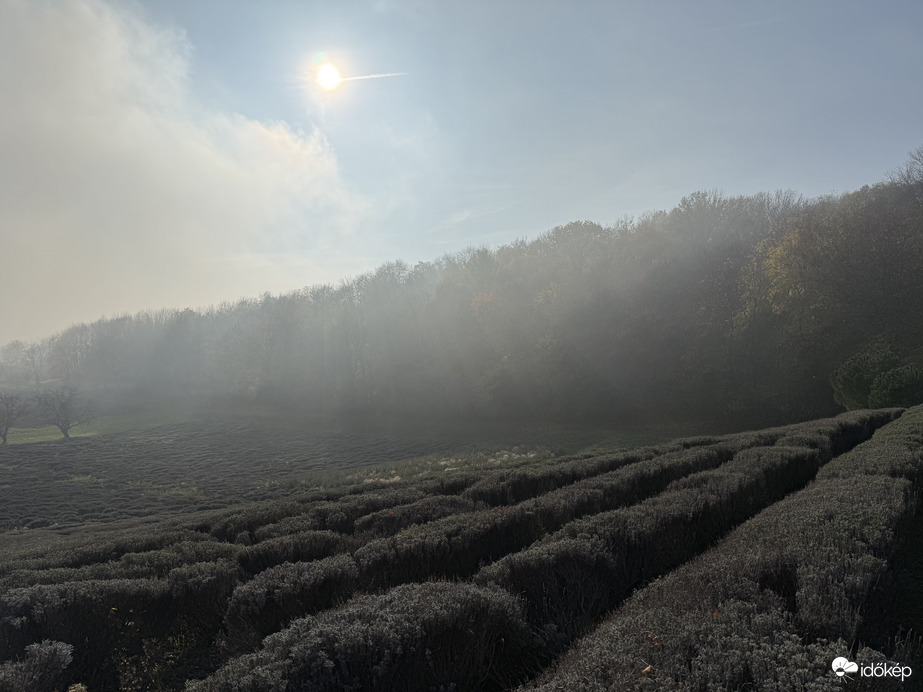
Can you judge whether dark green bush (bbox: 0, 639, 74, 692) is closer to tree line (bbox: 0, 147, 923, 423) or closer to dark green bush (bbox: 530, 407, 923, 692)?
dark green bush (bbox: 530, 407, 923, 692)

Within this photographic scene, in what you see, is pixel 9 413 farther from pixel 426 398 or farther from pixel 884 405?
pixel 884 405

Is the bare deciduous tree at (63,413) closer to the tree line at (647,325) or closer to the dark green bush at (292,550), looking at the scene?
the tree line at (647,325)

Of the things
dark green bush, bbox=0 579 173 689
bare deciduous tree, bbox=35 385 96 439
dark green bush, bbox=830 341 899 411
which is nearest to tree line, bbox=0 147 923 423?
dark green bush, bbox=830 341 899 411

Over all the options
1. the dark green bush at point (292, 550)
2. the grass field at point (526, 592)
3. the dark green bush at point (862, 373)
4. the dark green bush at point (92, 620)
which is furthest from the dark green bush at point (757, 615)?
the dark green bush at point (862, 373)

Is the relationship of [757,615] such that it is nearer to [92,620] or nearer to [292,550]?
[92,620]

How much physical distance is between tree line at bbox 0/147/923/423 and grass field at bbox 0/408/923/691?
22924mm

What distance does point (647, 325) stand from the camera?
4284 cm

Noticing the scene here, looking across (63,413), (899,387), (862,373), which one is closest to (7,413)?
(63,413)

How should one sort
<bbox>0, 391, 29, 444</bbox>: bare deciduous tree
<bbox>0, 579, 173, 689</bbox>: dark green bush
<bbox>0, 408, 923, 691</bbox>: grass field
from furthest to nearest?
<bbox>0, 391, 29, 444</bbox>: bare deciduous tree < <bbox>0, 579, 173, 689</bbox>: dark green bush < <bbox>0, 408, 923, 691</bbox>: grass field

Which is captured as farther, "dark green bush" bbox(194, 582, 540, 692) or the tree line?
the tree line

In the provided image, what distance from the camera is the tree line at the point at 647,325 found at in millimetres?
32250

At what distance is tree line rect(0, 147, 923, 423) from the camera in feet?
106

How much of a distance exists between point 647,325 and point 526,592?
41135 mm

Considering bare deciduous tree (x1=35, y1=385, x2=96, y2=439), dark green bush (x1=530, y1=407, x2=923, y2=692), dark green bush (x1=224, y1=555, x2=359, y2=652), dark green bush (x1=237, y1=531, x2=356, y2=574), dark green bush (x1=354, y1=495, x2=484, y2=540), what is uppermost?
bare deciduous tree (x1=35, y1=385, x2=96, y2=439)
